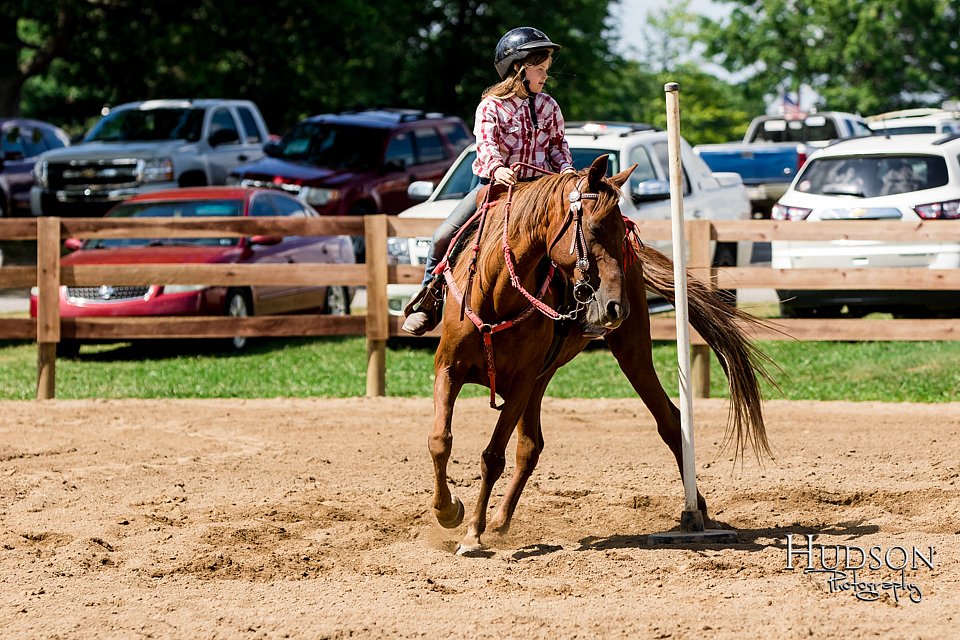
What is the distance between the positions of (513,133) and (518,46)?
0.43m

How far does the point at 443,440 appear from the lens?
6367 mm

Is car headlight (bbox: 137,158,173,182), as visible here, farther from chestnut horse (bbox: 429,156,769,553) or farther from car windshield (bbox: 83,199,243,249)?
chestnut horse (bbox: 429,156,769,553)

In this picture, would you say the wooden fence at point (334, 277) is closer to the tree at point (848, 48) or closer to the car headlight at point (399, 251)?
the car headlight at point (399, 251)

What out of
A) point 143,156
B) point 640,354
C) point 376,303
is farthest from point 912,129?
point 640,354

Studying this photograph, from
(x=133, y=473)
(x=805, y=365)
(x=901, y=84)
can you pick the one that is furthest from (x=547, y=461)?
(x=901, y=84)

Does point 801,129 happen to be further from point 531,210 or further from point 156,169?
point 531,210

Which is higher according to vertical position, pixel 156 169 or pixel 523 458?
pixel 156 169

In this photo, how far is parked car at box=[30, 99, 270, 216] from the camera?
2109 cm

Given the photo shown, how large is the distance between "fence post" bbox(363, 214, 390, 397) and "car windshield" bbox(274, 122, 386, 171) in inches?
302

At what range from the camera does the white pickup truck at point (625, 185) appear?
13398mm

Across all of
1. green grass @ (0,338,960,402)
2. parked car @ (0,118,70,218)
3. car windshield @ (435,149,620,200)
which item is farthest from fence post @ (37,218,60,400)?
parked car @ (0,118,70,218)

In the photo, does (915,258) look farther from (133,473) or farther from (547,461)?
(133,473)

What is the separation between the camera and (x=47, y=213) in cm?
2219

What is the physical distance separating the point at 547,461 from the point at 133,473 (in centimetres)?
265
